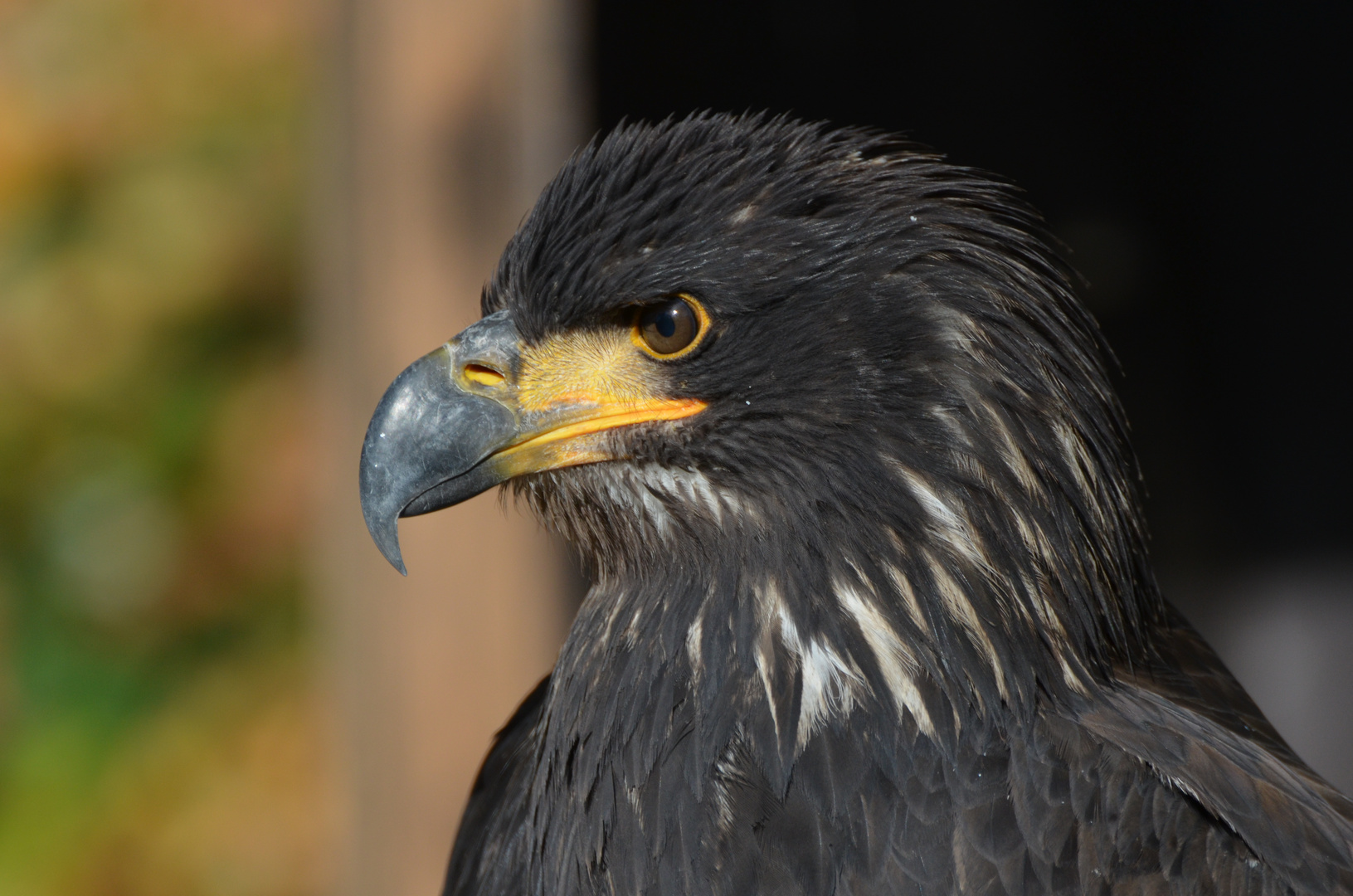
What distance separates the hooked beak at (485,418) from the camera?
2.05m

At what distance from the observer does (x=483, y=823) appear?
2441mm

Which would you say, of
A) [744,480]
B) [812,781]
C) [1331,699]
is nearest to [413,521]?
[744,480]

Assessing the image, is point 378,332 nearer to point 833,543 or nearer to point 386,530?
point 386,530

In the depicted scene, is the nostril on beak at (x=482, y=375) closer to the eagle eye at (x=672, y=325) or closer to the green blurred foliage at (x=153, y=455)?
the eagle eye at (x=672, y=325)

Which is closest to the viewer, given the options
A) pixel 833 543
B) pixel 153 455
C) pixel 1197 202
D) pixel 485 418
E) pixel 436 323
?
pixel 833 543

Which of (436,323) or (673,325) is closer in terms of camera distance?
(673,325)

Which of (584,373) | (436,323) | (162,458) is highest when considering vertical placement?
(436,323)

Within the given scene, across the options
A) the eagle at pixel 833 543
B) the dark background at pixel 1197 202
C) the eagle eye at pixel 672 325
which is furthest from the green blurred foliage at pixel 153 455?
the eagle eye at pixel 672 325

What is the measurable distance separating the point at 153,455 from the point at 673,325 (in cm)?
442

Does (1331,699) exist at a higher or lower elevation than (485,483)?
lower

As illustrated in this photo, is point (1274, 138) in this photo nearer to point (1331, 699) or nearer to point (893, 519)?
point (1331, 699)

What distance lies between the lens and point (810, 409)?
1.99 metres

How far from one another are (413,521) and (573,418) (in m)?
1.37

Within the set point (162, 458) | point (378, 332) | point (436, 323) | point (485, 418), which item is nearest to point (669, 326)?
point (485, 418)
